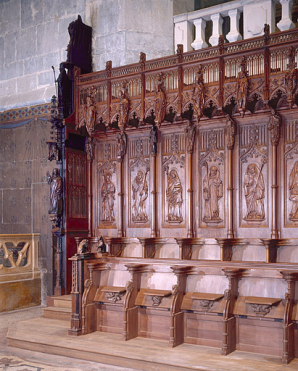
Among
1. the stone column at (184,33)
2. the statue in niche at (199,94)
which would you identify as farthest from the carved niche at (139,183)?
the stone column at (184,33)

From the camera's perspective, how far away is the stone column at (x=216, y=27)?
916 cm

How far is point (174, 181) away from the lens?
8.68m

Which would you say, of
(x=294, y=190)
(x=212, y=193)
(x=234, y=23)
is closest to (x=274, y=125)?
(x=294, y=190)

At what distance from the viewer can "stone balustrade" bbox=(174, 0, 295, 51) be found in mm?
8555

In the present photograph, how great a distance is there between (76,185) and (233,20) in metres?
4.22

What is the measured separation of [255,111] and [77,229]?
12.7 feet

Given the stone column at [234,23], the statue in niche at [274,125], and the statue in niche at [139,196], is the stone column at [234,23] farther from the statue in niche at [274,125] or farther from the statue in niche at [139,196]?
the statue in niche at [139,196]

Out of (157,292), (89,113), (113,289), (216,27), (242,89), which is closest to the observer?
(157,292)

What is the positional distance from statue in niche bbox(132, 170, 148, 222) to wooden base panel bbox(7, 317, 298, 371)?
8.52 feet

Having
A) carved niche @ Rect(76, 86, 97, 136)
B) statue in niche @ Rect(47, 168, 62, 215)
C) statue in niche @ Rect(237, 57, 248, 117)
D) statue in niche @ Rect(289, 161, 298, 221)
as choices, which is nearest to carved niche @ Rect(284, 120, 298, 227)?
statue in niche @ Rect(289, 161, 298, 221)

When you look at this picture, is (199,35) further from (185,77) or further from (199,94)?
(199,94)

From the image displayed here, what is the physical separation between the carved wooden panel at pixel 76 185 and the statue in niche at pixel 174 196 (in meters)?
1.73

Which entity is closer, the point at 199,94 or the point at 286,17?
the point at 199,94

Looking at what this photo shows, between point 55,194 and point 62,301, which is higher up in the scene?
point 55,194
